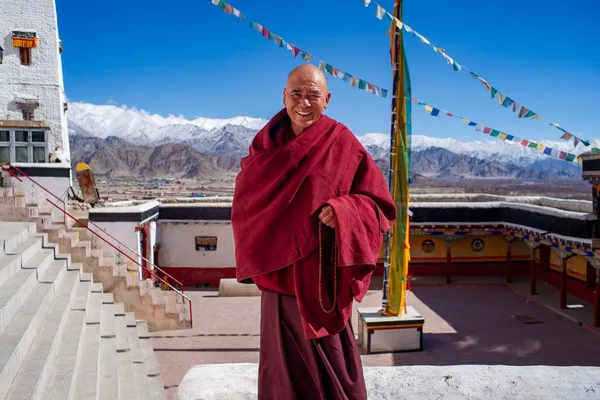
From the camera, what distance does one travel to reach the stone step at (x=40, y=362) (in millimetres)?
4141

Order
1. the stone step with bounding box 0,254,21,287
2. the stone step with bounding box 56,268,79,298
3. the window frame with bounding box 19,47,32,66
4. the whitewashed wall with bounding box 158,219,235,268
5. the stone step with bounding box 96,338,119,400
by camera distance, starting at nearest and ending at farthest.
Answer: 1. the stone step with bounding box 96,338,119,400
2. the stone step with bounding box 0,254,21,287
3. the stone step with bounding box 56,268,79,298
4. the whitewashed wall with bounding box 158,219,235,268
5. the window frame with bounding box 19,47,32,66

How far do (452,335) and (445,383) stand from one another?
31.2 ft

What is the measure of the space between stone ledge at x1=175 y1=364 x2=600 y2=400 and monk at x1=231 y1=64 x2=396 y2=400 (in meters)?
0.91

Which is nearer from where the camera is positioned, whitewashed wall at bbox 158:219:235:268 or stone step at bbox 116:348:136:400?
stone step at bbox 116:348:136:400

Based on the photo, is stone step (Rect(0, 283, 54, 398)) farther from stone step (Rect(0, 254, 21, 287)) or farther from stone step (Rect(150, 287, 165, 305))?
stone step (Rect(150, 287, 165, 305))

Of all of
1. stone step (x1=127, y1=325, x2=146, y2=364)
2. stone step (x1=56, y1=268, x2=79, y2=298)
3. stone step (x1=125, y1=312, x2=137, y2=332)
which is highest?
stone step (x1=56, y1=268, x2=79, y2=298)

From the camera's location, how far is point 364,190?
8.68 feet

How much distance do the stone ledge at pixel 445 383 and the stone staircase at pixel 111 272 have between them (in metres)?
8.18

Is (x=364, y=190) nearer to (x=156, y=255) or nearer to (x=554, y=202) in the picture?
(x=156, y=255)

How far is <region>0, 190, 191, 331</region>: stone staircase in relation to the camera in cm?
1114

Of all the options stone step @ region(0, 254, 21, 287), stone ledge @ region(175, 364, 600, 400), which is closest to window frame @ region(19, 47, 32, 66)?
stone step @ region(0, 254, 21, 287)

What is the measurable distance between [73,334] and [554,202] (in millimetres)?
17233

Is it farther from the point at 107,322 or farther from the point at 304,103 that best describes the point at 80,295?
the point at 304,103

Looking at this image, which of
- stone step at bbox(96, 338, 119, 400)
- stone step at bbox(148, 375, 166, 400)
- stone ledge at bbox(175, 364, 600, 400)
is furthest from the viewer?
stone step at bbox(148, 375, 166, 400)
